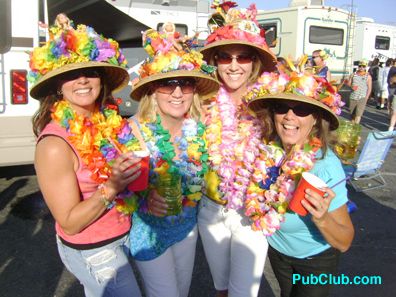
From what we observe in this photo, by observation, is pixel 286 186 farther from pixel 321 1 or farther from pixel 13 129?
pixel 321 1

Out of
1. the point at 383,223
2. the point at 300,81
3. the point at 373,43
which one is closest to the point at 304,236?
the point at 300,81

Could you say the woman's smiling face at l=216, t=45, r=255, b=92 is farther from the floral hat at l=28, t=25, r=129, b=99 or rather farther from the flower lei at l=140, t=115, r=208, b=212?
the floral hat at l=28, t=25, r=129, b=99

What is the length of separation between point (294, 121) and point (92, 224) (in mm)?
1222

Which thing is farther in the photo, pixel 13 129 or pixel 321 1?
pixel 321 1

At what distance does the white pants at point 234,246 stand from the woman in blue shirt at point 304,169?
0.60 ft

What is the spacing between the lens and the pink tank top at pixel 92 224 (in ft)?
5.99

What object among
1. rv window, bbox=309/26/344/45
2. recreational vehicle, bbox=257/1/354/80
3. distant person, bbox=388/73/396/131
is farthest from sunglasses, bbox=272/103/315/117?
rv window, bbox=309/26/344/45

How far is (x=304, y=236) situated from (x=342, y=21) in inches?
551

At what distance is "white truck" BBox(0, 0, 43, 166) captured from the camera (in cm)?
379

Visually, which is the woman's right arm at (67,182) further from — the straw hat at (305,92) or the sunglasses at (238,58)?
the sunglasses at (238,58)

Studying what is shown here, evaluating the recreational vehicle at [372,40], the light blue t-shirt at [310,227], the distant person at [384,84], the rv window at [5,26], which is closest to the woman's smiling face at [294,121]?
the light blue t-shirt at [310,227]

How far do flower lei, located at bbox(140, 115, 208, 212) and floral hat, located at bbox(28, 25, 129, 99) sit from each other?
47 centimetres

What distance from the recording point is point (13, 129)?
4.01 m

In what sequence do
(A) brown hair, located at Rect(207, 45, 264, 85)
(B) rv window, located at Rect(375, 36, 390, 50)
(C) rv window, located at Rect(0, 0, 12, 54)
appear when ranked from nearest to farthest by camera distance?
(A) brown hair, located at Rect(207, 45, 264, 85), (C) rv window, located at Rect(0, 0, 12, 54), (B) rv window, located at Rect(375, 36, 390, 50)
